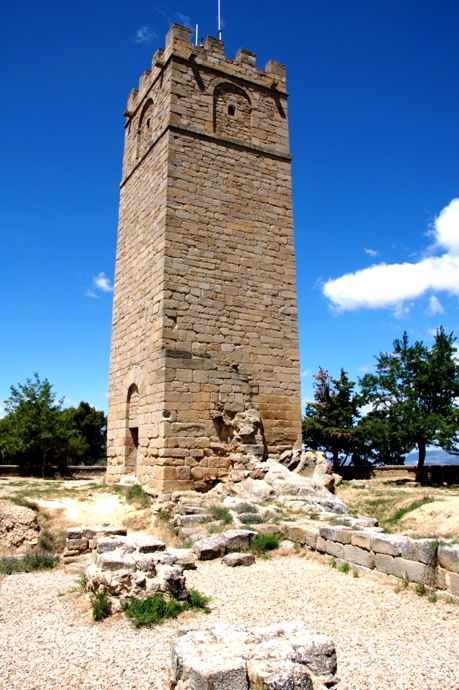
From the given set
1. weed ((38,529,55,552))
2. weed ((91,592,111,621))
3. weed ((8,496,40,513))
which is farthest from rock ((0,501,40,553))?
weed ((91,592,111,621))

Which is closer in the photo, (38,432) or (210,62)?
(210,62)

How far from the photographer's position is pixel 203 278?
11164mm

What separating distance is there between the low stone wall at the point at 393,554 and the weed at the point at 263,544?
448 millimetres

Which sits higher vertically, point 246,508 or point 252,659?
point 246,508

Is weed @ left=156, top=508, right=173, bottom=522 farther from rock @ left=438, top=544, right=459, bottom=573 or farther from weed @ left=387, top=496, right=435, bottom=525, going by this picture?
rock @ left=438, top=544, right=459, bottom=573

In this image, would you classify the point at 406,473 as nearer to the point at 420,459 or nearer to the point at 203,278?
the point at 420,459

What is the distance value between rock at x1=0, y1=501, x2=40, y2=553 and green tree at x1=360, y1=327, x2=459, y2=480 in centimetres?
1672

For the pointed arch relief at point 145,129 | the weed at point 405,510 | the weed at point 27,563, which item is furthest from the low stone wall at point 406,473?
the weed at point 27,563

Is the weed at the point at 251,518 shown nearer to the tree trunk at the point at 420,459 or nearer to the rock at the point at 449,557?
the rock at the point at 449,557

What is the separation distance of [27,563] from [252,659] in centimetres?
490

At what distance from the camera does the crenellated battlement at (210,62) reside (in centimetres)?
1215

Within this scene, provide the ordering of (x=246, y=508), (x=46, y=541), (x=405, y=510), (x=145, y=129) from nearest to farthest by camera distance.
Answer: (x=46, y=541) → (x=246, y=508) → (x=405, y=510) → (x=145, y=129)

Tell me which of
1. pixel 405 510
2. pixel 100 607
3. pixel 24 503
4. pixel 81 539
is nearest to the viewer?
pixel 100 607

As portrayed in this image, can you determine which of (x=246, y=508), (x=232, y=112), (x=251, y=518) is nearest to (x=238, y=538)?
(x=251, y=518)
